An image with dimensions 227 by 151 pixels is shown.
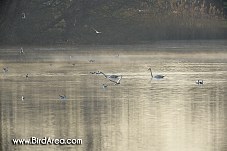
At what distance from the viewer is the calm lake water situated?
3064 millimetres

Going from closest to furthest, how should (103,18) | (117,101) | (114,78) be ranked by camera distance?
(117,101)
(103,18)
(114,78)

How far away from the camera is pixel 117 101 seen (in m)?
4.05

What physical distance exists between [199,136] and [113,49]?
11.9 ft

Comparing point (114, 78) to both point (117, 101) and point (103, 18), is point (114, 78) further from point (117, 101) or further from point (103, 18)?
point (117, 101)

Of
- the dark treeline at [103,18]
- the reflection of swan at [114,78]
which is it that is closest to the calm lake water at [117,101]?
the reflection of swan at [114,78]

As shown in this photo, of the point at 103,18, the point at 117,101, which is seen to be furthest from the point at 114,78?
the point at 117,101

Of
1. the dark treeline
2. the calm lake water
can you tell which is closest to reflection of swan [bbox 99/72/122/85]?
the calm lake water

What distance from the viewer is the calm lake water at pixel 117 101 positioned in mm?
3064

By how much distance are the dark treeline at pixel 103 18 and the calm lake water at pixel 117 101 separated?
0.29 metres

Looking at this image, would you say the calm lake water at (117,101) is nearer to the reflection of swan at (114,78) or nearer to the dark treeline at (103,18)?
the reflection of swan at (114,78)

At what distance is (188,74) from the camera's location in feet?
18.2

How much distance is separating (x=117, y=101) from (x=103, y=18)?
961 millimetres

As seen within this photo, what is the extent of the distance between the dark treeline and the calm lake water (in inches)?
11.3

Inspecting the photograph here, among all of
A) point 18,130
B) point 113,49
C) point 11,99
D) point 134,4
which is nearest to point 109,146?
point 18,130
